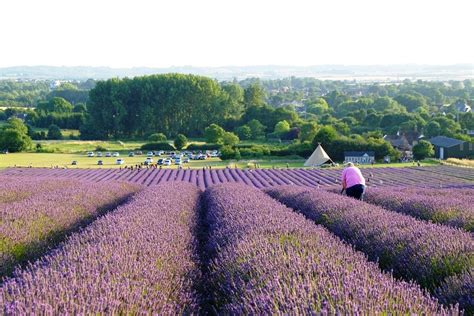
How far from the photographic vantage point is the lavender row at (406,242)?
4.54 meters

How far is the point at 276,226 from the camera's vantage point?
5.99 meters

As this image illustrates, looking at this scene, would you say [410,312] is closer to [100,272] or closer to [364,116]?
[100,272]

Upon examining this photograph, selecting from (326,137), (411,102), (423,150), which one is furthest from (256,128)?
(411,102)

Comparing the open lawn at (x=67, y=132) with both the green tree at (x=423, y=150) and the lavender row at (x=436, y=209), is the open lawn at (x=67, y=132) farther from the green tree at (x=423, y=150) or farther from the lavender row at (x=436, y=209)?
the lavender row at (x=436, y=209)

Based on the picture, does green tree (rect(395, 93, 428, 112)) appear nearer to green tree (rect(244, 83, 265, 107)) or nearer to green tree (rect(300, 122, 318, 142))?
green tree (rect(244, 83, 265, 107))

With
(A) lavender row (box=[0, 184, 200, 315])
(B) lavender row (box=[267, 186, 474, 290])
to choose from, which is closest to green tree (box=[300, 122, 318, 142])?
(B) lavender row (box=[267, 186, 474, 290])

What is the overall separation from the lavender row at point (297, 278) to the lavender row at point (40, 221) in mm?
2009

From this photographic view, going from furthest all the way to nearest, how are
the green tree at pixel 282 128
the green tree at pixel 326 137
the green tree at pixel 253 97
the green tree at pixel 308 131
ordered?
the green tree at pixel 253 97
the green tree at pixel 282 128
the green tree at pixel 308 131
the green tree at pixel 326 137

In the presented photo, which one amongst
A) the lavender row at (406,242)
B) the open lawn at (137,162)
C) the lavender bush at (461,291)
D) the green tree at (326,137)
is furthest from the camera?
the green tree at (326,137)

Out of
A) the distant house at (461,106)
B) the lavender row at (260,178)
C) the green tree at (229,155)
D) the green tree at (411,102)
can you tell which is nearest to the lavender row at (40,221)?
the lavender row at (260,178)

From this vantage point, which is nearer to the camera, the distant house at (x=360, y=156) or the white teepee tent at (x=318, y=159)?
the white teepee tent at (x=318, y=159)

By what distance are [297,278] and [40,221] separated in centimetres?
466

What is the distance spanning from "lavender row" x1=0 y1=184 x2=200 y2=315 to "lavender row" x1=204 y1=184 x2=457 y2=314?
36 centimetres

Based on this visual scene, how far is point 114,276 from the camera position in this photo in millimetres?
3803
